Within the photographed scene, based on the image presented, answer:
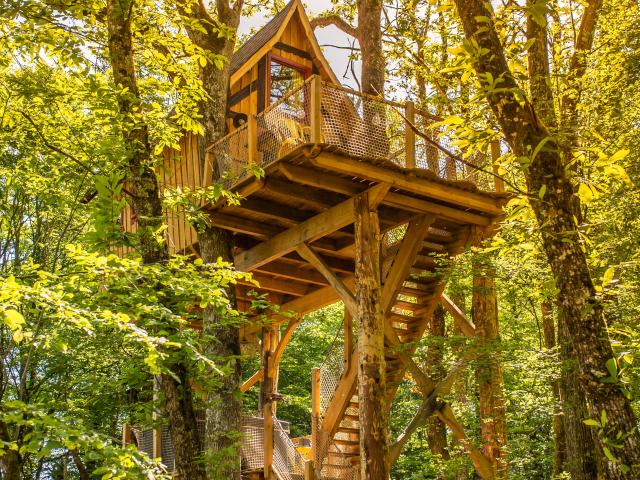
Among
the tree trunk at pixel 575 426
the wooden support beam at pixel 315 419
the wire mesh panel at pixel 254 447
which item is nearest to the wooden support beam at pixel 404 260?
the wooden support beam at pixel 315 419

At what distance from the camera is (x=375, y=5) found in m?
13.2

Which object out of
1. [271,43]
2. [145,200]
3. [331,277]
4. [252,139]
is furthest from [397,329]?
[145,200]

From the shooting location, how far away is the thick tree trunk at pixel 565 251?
358 cm

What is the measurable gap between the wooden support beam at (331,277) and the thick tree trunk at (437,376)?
181 centimetres

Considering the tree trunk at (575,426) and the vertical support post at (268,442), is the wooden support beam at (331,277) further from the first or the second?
→ the vertical support post at (268,442)

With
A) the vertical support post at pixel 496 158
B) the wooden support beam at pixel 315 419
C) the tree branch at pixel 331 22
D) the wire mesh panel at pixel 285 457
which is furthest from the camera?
the tree branch at pixel 331 22

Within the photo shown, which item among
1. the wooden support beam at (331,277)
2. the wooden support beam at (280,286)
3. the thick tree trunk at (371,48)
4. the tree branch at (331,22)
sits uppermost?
the tree branch at (331,22)

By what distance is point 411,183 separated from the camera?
10227mm

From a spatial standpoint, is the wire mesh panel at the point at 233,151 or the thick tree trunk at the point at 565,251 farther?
the wire mesh panel at the point at 233,151

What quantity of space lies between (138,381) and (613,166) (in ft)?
13.3

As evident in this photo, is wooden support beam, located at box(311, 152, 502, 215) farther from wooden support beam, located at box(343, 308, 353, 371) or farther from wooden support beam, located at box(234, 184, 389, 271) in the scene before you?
wooden support beam, located at box(343, 308, 353, 371)

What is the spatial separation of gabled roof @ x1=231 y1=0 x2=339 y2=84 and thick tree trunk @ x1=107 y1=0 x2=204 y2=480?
257 inches

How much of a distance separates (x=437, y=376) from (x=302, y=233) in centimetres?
386

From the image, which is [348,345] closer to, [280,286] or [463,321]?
[463,321]
